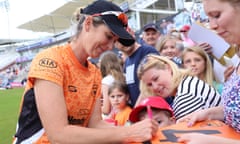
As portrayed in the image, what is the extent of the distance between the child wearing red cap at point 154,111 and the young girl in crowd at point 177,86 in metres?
0.06

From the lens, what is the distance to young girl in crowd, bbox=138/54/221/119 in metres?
1.88

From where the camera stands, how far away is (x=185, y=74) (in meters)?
2.18

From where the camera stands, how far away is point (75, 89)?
165 cm

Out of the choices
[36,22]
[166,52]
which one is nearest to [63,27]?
[36,22]

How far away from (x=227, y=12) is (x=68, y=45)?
2.77 ft

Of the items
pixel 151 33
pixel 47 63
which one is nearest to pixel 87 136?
pixel 47 63

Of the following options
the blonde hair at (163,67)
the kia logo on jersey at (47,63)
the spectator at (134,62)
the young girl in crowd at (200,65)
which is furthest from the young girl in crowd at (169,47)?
the kia logo on jersey at (47,63)

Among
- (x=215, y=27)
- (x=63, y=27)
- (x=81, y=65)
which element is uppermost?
(x=215, y=27)

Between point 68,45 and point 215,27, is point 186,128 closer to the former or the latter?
point 215,27

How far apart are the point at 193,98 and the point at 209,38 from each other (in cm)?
87

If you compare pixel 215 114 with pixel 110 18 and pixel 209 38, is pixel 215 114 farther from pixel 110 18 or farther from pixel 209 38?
pixel 209 38

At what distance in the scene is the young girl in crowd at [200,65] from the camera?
2.84 m

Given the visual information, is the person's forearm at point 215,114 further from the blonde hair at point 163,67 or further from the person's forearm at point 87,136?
the blonde hair at point 163,67

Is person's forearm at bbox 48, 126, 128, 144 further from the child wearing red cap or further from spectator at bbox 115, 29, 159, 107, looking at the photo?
spectator at bbox 115, 29, 159, 107
